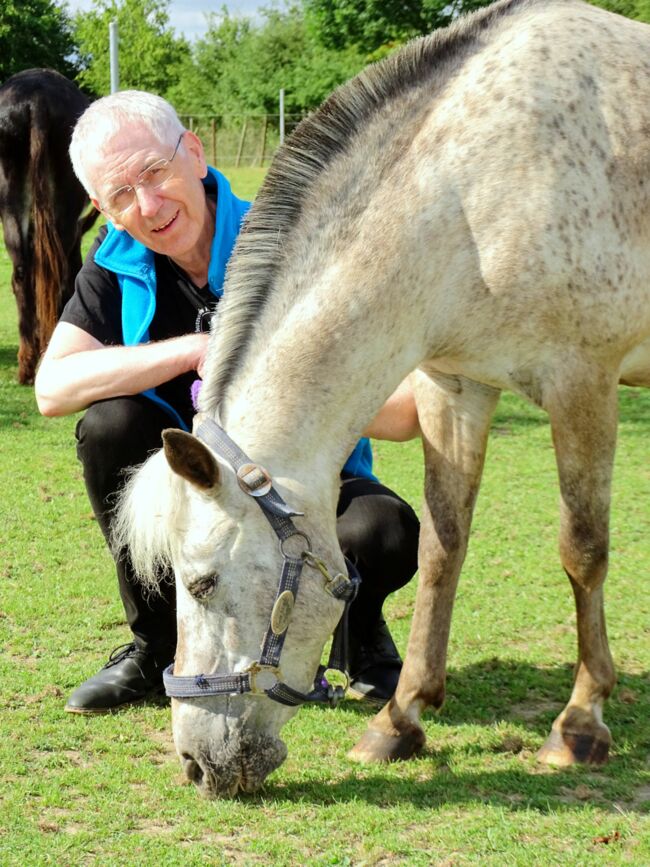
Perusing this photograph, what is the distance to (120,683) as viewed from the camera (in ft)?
11.5

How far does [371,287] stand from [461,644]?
178 cm

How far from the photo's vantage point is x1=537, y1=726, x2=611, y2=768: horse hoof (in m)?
3.11

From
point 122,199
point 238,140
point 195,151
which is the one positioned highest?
point 238,140

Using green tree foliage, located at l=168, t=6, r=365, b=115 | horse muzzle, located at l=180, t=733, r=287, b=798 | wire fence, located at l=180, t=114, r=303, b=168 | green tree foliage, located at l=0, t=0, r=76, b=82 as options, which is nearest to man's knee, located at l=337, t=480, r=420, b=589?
horse muzzle, located at l=180, t=733, r=287, b=798

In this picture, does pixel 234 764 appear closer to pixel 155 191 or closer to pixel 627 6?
pixel 155 191

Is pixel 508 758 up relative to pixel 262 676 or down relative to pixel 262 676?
down

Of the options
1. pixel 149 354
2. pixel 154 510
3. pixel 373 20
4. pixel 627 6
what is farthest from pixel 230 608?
pixel 373 20

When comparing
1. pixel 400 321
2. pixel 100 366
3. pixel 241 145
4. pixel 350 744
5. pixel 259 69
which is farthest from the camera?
pixel 259 69

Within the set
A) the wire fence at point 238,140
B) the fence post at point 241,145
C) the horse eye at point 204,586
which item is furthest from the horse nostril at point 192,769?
the fence post at point 241,145

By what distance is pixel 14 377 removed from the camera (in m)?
8.21

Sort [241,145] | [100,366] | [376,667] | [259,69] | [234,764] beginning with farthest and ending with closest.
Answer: [259,69] < [241,145] < [376,667] < [100,366] < [234,764]

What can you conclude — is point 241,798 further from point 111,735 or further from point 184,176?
point 184,176

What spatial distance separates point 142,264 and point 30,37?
1880 inches

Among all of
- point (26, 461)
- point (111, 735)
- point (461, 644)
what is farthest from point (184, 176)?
point (26, 461)
